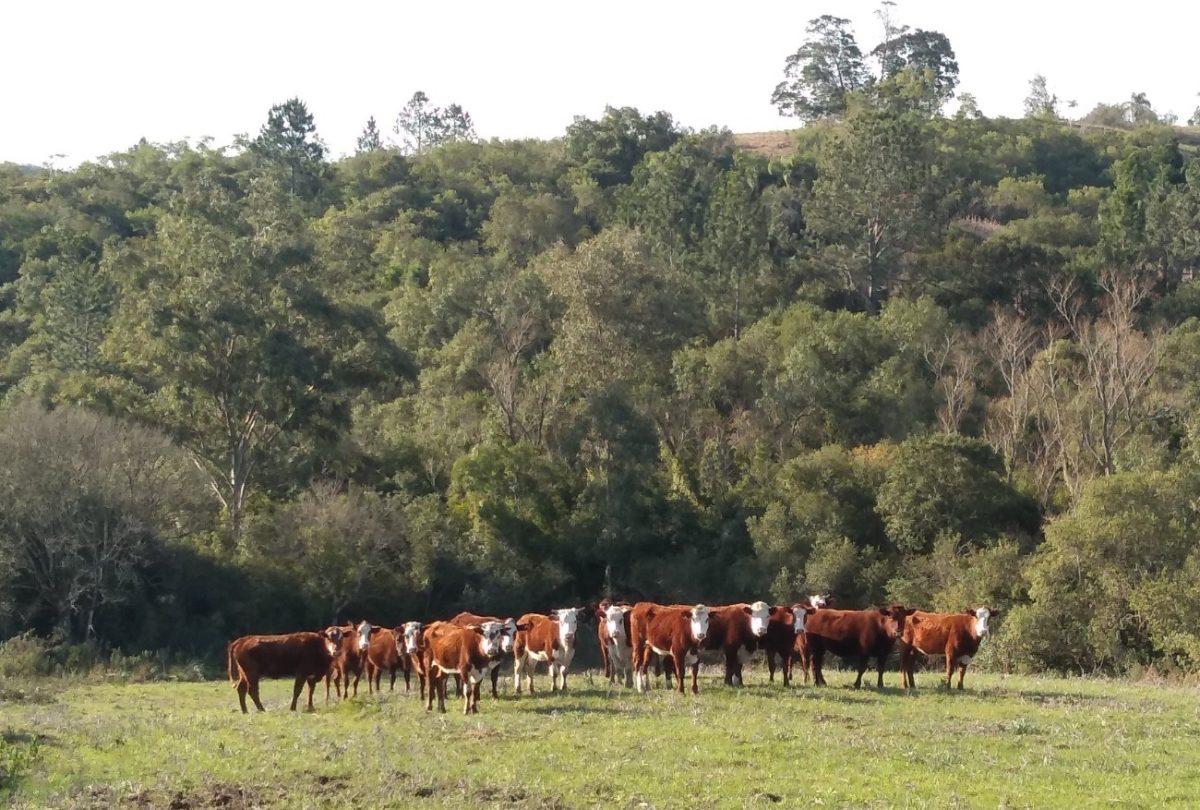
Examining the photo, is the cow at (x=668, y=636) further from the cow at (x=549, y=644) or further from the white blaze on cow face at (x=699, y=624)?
the cow at (x=549, y=644)

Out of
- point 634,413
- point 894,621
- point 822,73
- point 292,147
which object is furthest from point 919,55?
point 894,621

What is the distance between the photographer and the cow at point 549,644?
74.0 feet

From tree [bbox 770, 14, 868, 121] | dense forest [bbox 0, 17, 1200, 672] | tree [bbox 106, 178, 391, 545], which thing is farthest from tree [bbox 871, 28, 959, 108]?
tree [bbox 106, 178, 391, 545]

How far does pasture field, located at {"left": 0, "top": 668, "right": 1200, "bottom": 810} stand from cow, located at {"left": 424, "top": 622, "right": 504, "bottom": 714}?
0.33 metres

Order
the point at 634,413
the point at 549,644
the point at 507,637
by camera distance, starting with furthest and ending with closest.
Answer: the point at 634,413, the point at 549,644, the point at 507,637

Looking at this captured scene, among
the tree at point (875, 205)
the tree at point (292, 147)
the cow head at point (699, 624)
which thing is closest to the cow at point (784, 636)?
the cow head at point (699, 624)

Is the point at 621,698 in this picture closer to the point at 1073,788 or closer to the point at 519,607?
the point at 1073,788

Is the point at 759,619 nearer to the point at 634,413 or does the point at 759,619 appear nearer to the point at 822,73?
the point at 634,413

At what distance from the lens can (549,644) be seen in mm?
23453

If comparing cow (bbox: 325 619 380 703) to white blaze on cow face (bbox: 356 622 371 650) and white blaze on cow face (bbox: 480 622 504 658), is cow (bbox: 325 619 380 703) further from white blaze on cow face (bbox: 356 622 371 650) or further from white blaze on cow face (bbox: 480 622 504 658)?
white blaze on cow face (bbox: 480 622 504 658)

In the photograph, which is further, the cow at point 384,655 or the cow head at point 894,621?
the cow at point 384,655

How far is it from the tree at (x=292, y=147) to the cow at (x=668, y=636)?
72.1 meters

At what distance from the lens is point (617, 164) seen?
304 feet

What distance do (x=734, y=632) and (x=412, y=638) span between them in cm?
534
